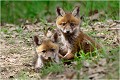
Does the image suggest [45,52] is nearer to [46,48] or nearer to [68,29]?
[46,48]

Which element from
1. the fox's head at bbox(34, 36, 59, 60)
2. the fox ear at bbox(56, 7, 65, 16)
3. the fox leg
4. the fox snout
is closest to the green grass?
the fox ear at bbox(56, 7, 65, 16)

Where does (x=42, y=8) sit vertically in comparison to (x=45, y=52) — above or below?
above

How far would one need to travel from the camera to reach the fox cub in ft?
34.0

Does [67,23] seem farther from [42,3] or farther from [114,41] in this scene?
[42,3]

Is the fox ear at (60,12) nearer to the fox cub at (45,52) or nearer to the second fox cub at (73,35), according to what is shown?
the second fox cub at (73,35)

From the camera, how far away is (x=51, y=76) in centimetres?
961

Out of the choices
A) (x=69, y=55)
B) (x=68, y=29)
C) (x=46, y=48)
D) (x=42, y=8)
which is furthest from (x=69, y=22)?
(x=42, y=8)

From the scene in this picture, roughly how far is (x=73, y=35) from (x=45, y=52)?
1.28 meters

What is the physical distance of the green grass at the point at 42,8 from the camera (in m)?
17.2

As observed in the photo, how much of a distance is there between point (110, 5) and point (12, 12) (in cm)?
333

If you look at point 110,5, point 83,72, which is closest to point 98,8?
point 110,5

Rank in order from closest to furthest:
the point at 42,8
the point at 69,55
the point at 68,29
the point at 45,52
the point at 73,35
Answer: the point at 45,52 → the point at 69,55 → the point at 68,29 → the point at 73,35 → the point at 42,8

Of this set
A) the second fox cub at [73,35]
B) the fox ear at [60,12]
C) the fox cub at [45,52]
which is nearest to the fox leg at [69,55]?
the second fox cub at [73,35]

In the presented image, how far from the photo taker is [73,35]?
1149cm
